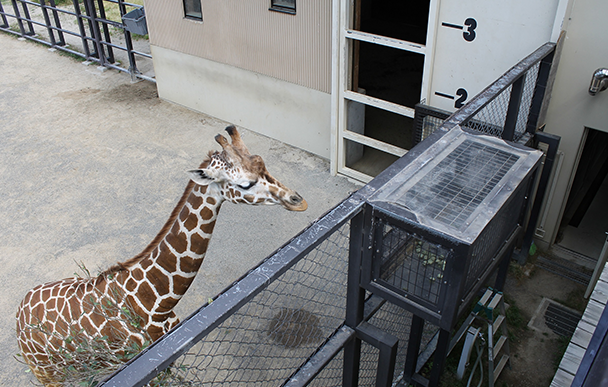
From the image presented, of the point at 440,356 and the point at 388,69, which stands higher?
the point at 440,356

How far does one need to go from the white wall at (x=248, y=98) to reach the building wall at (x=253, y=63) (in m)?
0.01

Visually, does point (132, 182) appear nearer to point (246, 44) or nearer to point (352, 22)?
point (246, 44)

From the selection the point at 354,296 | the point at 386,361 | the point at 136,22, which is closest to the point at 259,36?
the point at 136,22

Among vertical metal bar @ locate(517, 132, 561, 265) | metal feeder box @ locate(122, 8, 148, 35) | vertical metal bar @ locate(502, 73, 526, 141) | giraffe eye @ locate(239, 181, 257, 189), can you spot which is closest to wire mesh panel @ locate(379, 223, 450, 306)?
giraffe eye @ locate(239, 181, 257, 189)

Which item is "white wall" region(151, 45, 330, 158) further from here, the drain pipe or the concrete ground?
the drain pipe

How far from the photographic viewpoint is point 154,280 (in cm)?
333

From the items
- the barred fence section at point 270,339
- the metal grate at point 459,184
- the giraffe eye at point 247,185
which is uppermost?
the metal grate at point 459,184

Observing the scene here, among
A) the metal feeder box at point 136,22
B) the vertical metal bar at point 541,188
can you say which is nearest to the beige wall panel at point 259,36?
the metal feeder box at point 136,22

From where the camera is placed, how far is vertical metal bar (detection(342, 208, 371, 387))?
2188mm

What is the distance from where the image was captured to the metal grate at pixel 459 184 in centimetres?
219

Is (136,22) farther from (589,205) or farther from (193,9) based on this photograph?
(589,205)

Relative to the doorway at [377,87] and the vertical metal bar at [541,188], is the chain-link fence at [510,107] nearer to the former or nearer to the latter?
the vertical metal bar at [541,188]

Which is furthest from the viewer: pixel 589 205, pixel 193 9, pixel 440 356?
pixel 193 9

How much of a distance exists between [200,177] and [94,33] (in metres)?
7.58
